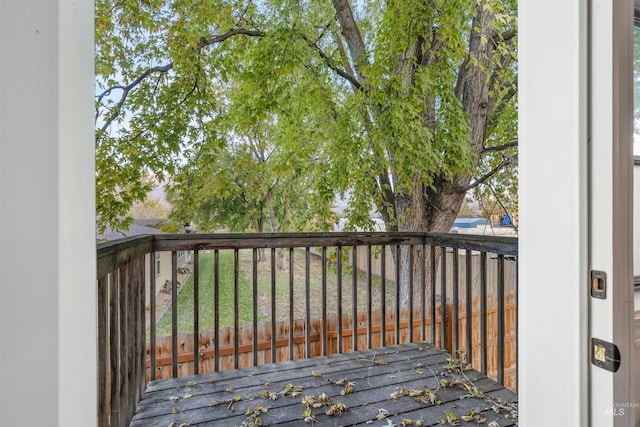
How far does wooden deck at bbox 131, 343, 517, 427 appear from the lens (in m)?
1.78

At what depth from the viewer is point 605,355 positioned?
672 mm

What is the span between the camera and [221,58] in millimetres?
4250

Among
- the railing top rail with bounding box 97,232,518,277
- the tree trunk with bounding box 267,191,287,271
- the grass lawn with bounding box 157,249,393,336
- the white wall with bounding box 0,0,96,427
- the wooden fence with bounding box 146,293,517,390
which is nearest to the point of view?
the white wall with bounding box 0,0,96,427

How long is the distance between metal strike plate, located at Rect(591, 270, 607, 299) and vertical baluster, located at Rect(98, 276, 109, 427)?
57.7 inches

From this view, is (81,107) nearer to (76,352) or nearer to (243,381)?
(76,352)

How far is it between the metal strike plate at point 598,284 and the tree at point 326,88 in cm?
314

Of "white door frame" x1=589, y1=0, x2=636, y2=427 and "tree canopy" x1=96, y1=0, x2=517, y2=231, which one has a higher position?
"tree canopy" x1=96, y1=0, x2=517, y2=231

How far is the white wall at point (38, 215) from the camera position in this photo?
0.50 metres

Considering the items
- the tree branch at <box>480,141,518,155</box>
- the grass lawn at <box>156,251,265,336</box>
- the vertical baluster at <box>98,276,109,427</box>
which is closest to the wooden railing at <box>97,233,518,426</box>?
the vertical baluster at <box>98,276,109,427</box>

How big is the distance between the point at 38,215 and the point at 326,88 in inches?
176

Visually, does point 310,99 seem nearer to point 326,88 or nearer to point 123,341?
point 326,88

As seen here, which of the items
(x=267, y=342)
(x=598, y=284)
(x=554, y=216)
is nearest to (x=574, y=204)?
(x=554, y=216)

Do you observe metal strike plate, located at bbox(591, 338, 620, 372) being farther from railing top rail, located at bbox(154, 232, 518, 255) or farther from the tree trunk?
the tree trunk

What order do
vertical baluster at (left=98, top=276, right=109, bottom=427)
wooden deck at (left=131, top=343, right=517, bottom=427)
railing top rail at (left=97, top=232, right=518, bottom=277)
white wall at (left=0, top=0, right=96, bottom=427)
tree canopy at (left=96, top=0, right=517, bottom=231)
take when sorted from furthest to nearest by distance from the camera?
1. tree canopy at (left=96, top=0, right=517, bottom=231)
2. railing top rail at (left=97, top=232, right=518, bottom=277)
3. wooden deck at (left=131, top=343, right=517, bottom=427)
4. vertical baluster at (left=98, top=276, right=109, bottom=427)
5. white wall at (left=0, top=0, right=96, bottom=427)
